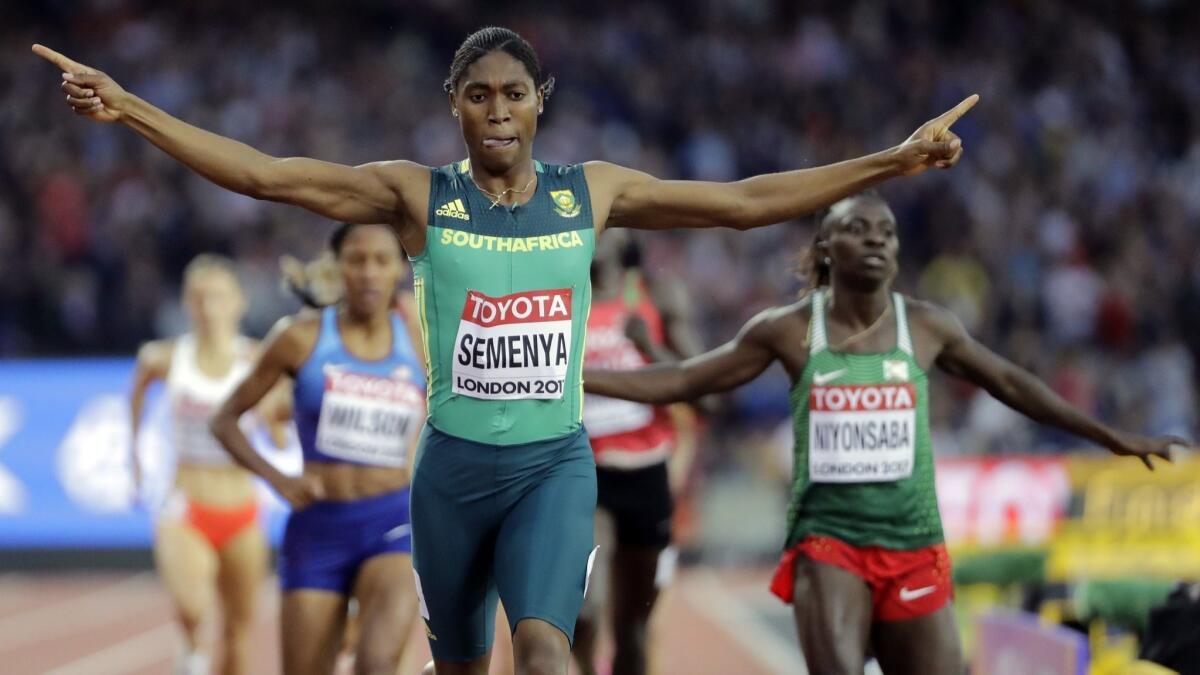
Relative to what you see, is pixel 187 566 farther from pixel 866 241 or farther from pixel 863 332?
pixel 866 241

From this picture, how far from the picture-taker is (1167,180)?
19.3m

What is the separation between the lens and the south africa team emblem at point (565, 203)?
15.7 feet

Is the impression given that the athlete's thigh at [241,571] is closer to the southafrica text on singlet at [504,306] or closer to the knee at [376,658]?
the knee at [376,658]

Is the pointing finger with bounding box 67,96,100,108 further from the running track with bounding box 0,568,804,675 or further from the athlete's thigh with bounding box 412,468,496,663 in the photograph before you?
the running track with bounding box 0,568,804,675

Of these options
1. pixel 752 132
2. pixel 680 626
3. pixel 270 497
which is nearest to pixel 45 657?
pixel 270 497

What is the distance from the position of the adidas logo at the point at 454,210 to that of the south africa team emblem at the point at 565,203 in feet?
0.86

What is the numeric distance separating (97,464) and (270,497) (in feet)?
5.68

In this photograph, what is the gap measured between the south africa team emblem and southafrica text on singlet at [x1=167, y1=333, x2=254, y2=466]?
480 centimetres

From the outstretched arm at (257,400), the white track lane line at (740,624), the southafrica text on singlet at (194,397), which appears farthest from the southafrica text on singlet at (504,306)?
the white track lane line at (740,624)

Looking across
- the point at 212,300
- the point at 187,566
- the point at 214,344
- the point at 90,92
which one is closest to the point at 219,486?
the point at 187,566

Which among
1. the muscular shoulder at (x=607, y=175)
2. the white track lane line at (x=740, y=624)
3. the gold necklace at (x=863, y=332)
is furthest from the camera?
the white track lane line at (x=740, y=624)

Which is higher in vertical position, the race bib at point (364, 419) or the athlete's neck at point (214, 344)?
the athlete's neck at point (214, 344)

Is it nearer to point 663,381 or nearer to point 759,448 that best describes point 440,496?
point 663,381

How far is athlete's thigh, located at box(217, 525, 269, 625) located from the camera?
872 cm
